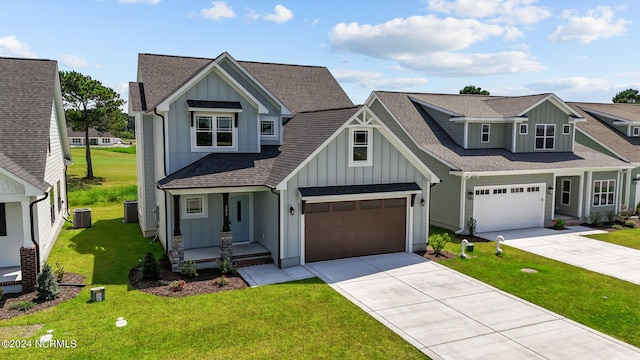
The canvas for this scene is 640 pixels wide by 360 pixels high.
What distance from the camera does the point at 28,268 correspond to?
507 inches

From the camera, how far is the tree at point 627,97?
82619 mm

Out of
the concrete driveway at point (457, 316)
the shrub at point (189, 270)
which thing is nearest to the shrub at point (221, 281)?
the shrub at point (189, 270)

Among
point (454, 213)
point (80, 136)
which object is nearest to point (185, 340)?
point (454, 213)

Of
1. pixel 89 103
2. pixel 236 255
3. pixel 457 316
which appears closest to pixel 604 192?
pixel 457 316

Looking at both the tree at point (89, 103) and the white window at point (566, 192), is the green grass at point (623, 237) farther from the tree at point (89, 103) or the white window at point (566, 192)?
the tree at point (89, 103)

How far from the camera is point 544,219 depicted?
22828 millimetres

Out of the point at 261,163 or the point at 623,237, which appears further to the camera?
the point at 623,237

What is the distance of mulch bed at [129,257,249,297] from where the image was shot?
1306 cm

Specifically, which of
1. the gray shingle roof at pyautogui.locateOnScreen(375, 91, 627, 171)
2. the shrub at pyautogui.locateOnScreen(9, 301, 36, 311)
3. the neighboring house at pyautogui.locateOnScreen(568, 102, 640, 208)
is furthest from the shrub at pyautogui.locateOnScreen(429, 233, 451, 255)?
the neighboring house at pyautogui.locateOnScreen(568, 102, 640, 208)

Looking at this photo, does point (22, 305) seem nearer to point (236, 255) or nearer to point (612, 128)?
point (236, 255)

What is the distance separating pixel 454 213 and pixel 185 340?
1483cm

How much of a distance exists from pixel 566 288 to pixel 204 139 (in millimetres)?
13122

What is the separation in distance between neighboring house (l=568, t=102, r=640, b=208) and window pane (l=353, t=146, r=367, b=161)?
17.9 metres

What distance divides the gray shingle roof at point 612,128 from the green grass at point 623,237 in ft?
19.2
